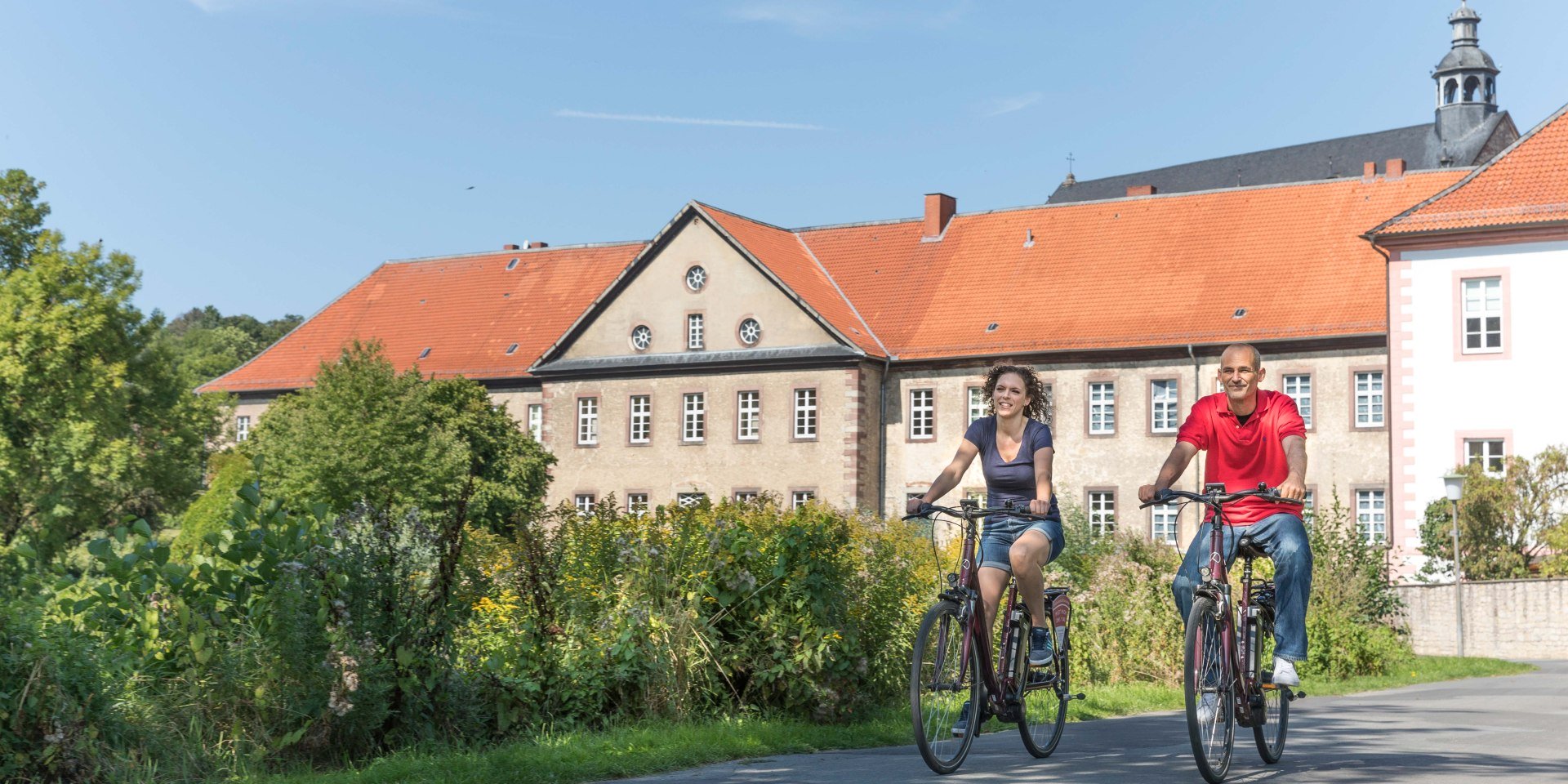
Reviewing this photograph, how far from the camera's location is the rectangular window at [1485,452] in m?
36.3

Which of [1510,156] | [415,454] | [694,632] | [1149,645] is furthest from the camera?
[415,454]

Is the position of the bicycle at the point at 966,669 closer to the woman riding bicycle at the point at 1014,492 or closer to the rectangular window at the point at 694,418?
the woman riding bicycle at the point at 1014,492

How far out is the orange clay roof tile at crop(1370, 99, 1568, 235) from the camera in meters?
35.9

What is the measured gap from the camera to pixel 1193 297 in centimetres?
4547

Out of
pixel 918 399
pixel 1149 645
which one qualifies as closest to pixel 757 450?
pixel 918 399

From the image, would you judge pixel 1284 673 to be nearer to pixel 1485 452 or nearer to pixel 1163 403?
pixel 1485 452

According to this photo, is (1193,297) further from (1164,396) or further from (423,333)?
(423,333)

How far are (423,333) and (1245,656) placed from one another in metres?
51.2

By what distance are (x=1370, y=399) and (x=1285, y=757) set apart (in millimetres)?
34310

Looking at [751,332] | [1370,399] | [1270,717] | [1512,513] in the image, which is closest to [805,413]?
[751,332]

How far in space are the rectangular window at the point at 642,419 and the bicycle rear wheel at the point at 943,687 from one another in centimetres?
4254

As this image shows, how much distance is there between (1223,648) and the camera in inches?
331

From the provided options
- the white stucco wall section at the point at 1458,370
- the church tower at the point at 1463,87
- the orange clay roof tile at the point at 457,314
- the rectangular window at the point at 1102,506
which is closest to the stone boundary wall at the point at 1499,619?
the white stucco wall section at the point at 1458,370

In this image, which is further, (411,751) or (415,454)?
(415,454)
